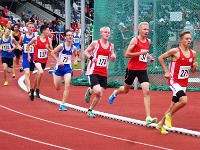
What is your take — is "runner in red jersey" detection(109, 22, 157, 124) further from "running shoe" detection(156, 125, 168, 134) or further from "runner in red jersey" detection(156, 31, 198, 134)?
"runner in red jersey" detection(156, 31, 198, 134)

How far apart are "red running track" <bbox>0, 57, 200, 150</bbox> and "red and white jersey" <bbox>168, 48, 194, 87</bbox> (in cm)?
97

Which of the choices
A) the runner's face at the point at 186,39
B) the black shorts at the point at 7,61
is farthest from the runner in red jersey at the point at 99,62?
the black shorts at the point at 7,61

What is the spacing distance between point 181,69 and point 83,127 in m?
2.28

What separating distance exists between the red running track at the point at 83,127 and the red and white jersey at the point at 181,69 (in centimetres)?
97

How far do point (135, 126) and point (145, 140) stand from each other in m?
1.56

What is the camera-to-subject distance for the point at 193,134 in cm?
1069

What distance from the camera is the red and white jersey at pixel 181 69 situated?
10703 mm

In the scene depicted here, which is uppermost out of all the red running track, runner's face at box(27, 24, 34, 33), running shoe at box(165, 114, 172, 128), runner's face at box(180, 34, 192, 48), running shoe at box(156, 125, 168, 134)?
runner's face at box(27, 24, 34, 33)

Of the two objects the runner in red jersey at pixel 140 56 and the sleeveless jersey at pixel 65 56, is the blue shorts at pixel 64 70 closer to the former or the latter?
the sleeveless jersey at pixel 65 56

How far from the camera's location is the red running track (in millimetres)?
9859

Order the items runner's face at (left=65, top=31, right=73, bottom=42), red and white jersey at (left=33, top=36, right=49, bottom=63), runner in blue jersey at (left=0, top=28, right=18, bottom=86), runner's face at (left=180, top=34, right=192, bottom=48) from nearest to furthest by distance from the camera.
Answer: runner's face at (left=180, top=34, right=192, bottom=48) < runner's face at (left=65, top=31, right=73, bottom=42) < red and white jersey at (left=33, top=36, right=49, bottom=63) < runner in blue jersey at (left=0, top=28, right=18, bottom=86)

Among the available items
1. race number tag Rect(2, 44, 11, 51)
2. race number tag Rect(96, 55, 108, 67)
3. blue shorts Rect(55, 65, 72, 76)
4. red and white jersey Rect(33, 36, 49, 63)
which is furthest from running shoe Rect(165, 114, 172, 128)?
race number tag Rect(2, 44, 11, 51)

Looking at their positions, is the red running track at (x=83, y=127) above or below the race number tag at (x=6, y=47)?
below

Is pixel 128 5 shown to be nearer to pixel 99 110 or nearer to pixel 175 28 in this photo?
pixel 175 28
